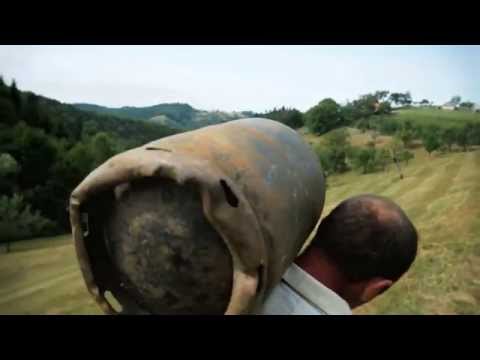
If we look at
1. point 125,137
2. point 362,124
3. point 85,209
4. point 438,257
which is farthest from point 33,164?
point 85,209

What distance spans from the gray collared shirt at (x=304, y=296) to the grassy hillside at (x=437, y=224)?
3.89 meters

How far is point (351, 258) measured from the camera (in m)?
1.70

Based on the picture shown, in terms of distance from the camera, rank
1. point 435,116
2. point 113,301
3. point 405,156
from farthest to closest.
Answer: point 405,156, point 435,116, point 113,301

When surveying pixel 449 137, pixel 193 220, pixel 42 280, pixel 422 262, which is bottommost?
pixel 42 280

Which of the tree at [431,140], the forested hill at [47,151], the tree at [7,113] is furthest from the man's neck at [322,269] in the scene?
the tree at [7,113]

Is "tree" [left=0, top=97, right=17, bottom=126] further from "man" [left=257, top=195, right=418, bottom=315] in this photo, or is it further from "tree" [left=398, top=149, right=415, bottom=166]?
"man" [left=257, top=195, right=418, bottom=315]

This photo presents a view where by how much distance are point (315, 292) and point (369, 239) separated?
264 millimetres

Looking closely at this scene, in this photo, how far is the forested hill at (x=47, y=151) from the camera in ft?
24.7

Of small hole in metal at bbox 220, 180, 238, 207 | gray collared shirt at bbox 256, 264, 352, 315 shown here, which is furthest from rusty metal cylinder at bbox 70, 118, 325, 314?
gray collared shirt at bbox 256, 264, 352, 315

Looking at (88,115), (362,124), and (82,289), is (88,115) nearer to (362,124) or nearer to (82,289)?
(82,289)

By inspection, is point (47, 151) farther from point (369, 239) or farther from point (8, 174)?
point (369, 239)

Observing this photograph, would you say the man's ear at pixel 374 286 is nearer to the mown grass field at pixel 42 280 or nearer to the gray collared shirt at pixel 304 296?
the gray collared shirt at pixel 304 296

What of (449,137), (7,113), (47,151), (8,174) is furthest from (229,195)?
(7,113)

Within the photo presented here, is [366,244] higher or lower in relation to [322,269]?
higher
